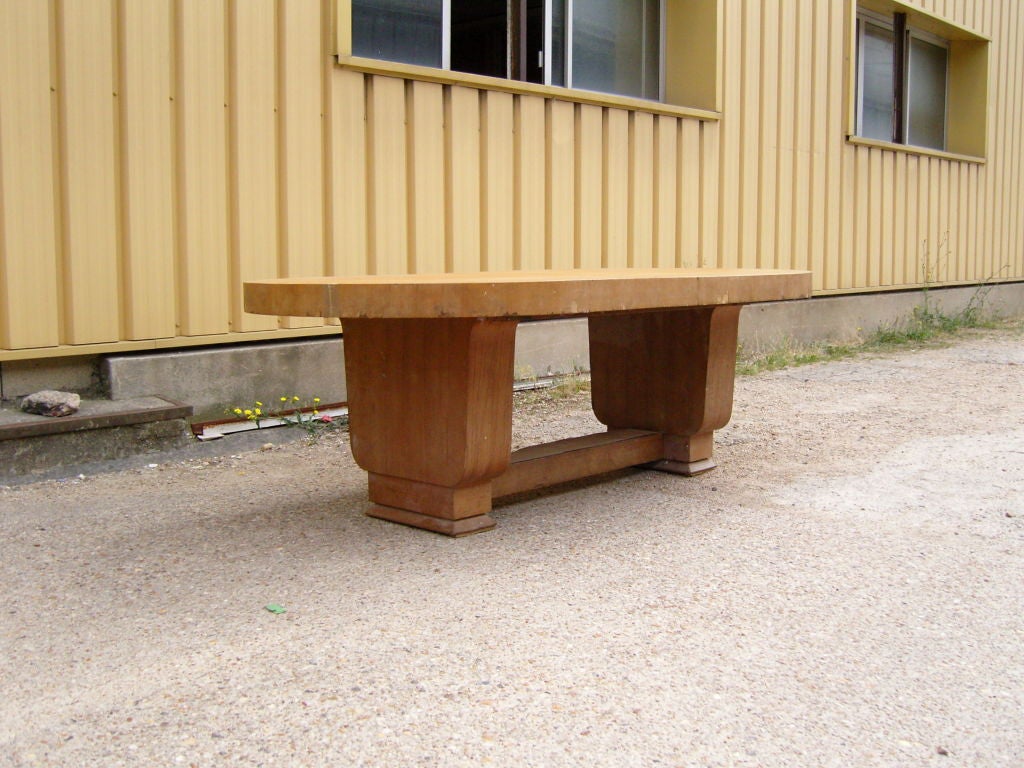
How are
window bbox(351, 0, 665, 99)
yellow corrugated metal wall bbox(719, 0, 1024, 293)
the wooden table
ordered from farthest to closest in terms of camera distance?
1. yellow corrugated metal wall bbox(719, 0, 1024, 293)
2. window bbox(351, 0, 665, 99)
3. the wooden table

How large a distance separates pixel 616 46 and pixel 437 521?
469 cm

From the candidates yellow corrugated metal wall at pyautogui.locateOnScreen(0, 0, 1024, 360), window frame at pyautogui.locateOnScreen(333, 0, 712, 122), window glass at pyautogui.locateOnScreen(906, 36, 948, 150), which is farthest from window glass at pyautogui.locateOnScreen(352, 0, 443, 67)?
window glass at pyautogui.locateOnScreen(906, 36, 948, 150)

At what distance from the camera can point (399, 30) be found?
550 centimetres

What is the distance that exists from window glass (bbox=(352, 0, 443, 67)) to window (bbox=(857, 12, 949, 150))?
17.0 ft

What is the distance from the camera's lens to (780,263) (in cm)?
808

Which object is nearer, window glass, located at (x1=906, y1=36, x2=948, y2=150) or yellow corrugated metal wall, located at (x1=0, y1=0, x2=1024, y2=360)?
yellow corrugated metal wall, located at (x1=0, y1=0, x2=1024, y2=360)

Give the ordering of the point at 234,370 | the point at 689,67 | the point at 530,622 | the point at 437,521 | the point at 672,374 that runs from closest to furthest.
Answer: the point at 530,622 < the point at 437,521 < the point at 672,374 < the point at 234,370 < the point at 689,67

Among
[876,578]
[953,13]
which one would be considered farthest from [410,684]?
[953,13]

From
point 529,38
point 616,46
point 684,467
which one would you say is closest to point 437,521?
point 684,467

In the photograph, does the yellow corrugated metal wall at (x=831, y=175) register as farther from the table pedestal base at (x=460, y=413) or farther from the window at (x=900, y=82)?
the table pedestal base at (x=460, y=413)

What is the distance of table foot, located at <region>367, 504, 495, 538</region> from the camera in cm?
325

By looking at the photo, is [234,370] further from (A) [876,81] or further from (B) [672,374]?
(A) [876,81]

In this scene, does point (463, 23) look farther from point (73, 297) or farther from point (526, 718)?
point (526, 718)

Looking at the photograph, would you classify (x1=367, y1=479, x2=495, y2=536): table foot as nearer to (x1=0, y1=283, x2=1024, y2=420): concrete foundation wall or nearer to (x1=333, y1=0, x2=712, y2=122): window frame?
(x1=0, y1=283, x2=1024, y2=420): concrete foundation wall
